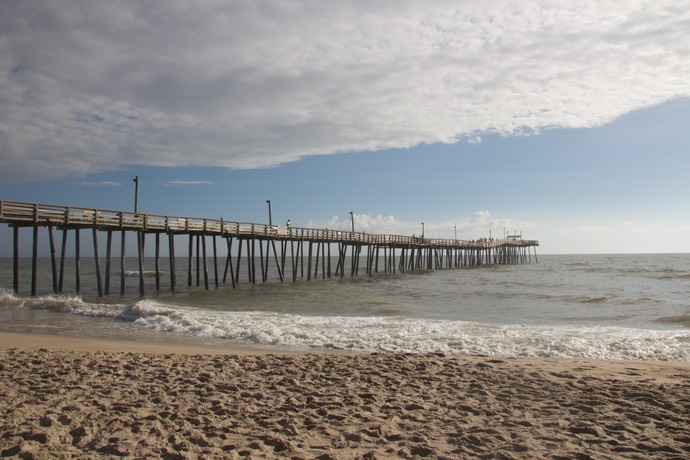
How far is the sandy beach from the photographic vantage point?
4293 millimetres

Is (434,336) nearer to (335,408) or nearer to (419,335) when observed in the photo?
(419,335)

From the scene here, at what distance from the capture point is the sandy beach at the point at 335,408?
4.29m

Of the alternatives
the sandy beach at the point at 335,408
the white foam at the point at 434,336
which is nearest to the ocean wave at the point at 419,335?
the white foam at the point at 434,336

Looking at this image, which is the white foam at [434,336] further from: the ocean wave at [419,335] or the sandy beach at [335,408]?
the sandy beach at [335,408]

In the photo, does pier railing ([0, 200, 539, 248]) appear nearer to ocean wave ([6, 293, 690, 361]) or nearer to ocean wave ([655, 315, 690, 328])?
ocean wave ([6, 293, 690, 361])

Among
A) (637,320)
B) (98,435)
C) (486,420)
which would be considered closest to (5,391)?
(98,435)

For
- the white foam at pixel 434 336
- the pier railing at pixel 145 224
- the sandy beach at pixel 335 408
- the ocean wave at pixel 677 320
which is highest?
the pier railing at pixel 145 224

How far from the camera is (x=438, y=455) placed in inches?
165

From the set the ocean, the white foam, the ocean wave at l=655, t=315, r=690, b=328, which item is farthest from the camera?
the ocean wave at l=655, t=315, r=690, b=328

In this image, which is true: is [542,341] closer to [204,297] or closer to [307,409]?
[307,409]

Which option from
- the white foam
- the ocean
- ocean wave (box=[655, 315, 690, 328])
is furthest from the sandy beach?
ocean wave (box=[655, 315, 690, 328])

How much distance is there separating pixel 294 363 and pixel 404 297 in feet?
53.2

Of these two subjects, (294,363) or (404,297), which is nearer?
(294,363)

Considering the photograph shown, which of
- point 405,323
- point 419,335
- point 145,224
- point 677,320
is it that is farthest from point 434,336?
point 145,224
